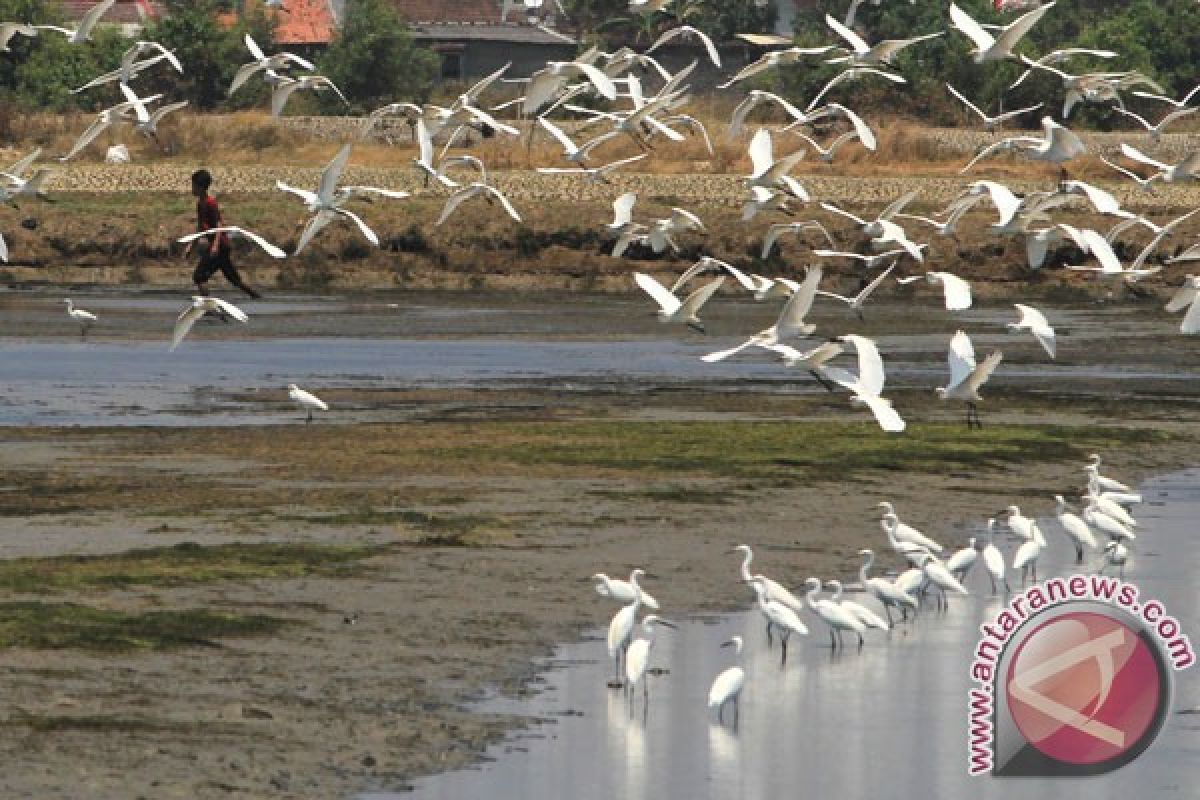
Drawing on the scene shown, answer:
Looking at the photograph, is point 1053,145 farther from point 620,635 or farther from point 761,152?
point 620,635

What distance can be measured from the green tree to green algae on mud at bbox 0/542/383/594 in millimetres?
62941

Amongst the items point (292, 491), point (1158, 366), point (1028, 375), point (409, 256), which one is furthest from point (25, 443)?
point (409, 256)

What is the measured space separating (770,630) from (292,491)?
5751 mm

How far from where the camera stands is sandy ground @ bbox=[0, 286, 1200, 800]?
1352 cm

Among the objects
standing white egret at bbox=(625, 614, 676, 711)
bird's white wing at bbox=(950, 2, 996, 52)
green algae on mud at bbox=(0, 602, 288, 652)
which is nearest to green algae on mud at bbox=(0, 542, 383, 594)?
green algae on mud at bbox=(0, 602, 288, 652)

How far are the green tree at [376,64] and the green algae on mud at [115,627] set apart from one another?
65.5 m

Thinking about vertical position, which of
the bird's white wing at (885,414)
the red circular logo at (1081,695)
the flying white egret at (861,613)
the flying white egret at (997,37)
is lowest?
the flying white egret at (861,613)

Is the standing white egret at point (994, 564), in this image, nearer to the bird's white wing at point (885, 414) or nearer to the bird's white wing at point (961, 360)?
the bird's white wing at point (885, 414)

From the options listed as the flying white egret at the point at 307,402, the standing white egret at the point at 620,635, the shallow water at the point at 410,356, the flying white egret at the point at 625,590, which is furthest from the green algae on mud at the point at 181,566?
the shallow water at the point at 410,356

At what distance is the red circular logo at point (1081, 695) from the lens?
14156 millimetres

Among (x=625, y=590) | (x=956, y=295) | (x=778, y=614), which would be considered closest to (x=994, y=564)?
(x=956, y=295)

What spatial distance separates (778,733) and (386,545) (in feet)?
17.8

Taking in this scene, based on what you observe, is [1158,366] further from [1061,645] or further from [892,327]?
[1061,645]

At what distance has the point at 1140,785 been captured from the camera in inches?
544
